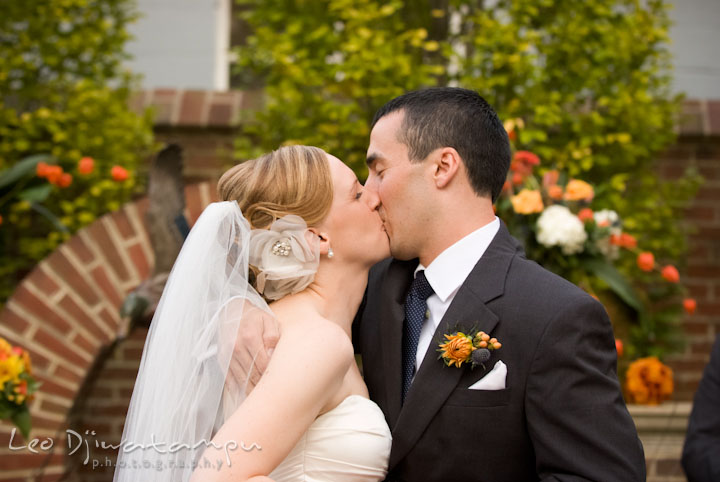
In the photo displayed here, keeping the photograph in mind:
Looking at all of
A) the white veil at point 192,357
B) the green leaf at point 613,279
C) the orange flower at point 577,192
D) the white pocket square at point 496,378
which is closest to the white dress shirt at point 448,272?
the white pocket square at point 496,378

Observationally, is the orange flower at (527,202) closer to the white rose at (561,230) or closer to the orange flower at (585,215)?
the white rose at (561,230)

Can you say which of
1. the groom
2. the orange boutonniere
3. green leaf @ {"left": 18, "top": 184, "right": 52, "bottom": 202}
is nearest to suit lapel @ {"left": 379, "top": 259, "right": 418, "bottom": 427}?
the groom

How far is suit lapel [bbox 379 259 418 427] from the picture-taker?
2291 millimetres

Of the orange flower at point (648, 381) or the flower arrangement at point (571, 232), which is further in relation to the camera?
the orange flower at point (648, 381)

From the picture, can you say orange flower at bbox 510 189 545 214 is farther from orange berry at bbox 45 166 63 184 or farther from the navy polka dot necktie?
orange berry at bbox 45 166 63 184

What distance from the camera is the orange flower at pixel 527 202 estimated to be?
343 centimetres

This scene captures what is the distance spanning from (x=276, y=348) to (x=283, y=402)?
0.18m

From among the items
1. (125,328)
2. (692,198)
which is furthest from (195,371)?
(692,198)

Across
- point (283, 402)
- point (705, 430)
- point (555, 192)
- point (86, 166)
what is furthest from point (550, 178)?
point (86, 166)

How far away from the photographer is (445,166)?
94.5 inches

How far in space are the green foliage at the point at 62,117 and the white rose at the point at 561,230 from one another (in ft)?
7.59

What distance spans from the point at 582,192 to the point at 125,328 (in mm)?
2125

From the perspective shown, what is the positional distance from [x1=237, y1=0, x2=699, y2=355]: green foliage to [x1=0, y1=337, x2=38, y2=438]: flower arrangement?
63.7 inches

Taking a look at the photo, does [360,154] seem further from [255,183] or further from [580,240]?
[255,183]
